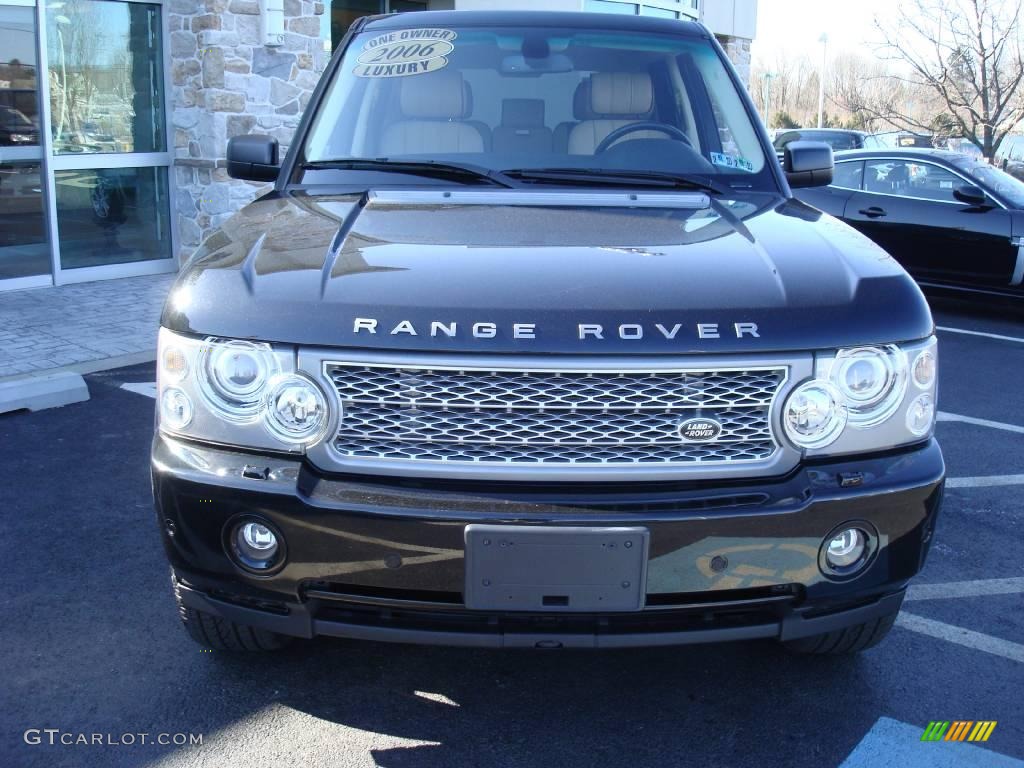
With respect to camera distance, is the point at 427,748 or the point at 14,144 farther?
the point at 14,144

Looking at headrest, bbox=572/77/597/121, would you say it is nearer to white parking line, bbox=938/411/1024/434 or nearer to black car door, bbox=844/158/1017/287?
white parking line, bbox=938/411/1024/434

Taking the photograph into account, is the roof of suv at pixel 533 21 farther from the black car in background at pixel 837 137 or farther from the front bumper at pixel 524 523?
the black car in background at pixel 837 137

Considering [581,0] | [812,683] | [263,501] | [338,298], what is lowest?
[812,683]

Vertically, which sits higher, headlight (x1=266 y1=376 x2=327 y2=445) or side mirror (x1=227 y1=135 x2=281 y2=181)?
side mirror (x1=227 y1=135 x2=281 y2=181)

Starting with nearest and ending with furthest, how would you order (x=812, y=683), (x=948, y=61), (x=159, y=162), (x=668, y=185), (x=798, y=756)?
1. (x=798, y=756)
2. (x=812, y=683)
3. (x=668, y=185)
4. (x=159, y=162)
5. (x=948, y=61)

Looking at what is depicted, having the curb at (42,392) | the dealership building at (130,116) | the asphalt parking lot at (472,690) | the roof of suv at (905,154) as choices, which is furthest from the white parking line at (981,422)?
the dealership building at (130,116)

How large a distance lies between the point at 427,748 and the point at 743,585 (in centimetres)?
92

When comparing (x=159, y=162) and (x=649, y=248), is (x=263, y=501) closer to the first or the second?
(x=649, y=248)

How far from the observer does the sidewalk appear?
670 cm

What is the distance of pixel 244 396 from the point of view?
A: 2428mm

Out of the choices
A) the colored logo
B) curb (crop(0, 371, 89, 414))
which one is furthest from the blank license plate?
curb (crop(0, 371, 89, 414))

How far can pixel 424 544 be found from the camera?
91.7 inches

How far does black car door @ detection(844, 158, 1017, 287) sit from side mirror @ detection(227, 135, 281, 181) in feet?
23.3

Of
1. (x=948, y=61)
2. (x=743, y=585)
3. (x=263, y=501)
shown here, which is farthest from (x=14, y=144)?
(x=948, y=61)
